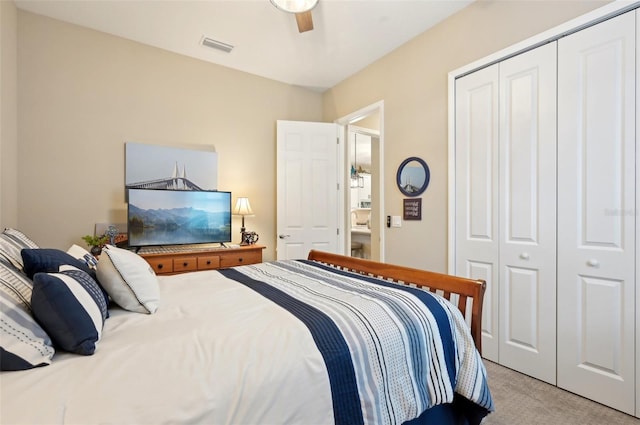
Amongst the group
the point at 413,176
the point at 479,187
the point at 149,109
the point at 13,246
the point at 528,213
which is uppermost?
the point at 149,109

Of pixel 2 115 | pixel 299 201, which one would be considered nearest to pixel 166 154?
pixel 2 115

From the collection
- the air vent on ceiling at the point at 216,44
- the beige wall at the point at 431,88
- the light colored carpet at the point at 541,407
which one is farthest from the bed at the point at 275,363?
the air vent on ceiling at the point at 216,44

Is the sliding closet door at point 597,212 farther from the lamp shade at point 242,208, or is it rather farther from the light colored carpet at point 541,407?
the lamp shade at point 242,208

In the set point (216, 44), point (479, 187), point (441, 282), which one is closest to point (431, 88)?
point (479, 187)

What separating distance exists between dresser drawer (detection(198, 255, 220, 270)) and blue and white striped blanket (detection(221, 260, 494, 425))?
1722 millimetres

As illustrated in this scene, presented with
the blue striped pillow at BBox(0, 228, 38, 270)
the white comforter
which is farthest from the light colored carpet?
the blue striped pillow at BBox(0, 228, 38, 270)

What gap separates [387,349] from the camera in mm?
1176

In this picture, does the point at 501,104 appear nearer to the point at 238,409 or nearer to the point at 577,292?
the point at 577,292

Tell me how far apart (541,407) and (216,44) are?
4.03 metres

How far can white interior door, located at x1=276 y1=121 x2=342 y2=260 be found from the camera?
3959 millimetres

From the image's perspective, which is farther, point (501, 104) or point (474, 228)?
point (474, 228)

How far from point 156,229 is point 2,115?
1400 millimetres

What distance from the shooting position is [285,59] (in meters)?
3.57

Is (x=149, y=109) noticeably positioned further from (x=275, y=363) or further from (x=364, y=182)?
(x=364, y=182)
